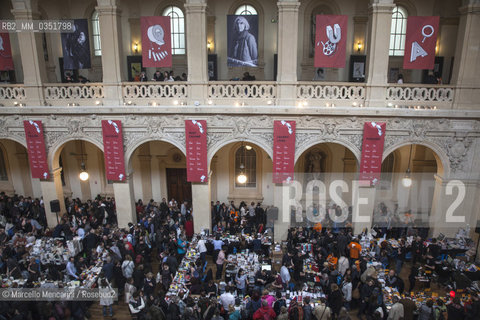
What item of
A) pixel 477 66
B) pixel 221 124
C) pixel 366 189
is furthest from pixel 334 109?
pixel 477 66

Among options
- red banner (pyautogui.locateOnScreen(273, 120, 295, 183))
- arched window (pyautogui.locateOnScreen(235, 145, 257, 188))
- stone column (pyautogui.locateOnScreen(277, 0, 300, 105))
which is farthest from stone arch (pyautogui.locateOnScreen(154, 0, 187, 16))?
red banner (pyautogui.locateOnScreen(273, 120, 295, 183))

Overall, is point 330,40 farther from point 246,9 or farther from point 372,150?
point 246,9

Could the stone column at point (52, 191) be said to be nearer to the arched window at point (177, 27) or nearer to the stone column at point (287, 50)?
the arched window at point (177, 27)

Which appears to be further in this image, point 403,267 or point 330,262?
point 403,267

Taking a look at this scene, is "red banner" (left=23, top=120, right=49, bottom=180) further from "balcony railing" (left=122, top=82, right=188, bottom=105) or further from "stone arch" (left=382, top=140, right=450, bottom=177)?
"stone arch" (left=382, top=140, right=450, bottom=177)

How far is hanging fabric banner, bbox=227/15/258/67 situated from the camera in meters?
13.4

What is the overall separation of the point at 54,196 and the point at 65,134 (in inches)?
123

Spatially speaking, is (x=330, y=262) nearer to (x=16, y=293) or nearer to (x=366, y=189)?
(x=366, y=189)

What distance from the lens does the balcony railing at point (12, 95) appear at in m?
15.1

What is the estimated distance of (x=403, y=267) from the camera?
551 inches

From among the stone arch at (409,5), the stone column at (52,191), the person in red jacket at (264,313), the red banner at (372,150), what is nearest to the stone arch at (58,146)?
the stone column at (52,191)

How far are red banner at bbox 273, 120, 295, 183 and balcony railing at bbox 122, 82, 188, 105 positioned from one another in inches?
165

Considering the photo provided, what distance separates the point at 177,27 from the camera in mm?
16875

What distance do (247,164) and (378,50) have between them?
849 centimetres
